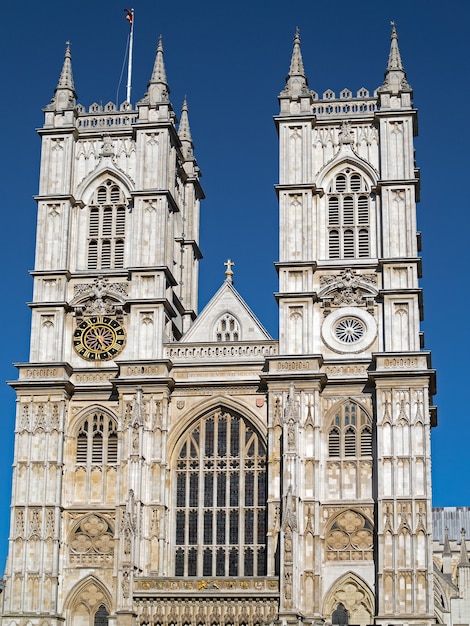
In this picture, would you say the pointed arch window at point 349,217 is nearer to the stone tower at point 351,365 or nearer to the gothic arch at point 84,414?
the stone tower at point 351,365

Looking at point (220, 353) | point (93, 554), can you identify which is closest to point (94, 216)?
point (220, 353)

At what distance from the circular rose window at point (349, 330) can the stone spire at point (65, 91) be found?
14.3 metres

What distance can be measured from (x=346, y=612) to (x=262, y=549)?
3763 millimetres

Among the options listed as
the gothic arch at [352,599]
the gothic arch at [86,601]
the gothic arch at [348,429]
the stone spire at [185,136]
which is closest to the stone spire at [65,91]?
the stone spire at [185,136]

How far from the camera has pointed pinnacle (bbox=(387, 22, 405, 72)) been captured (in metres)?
52.9

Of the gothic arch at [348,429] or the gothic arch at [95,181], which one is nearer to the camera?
the gothic arch at [348,429]

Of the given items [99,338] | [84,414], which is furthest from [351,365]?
[84,414]

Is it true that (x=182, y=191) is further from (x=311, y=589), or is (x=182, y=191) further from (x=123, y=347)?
(x=311, y=589)

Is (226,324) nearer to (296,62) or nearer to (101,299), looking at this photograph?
(101,299)

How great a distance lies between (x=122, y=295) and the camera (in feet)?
168

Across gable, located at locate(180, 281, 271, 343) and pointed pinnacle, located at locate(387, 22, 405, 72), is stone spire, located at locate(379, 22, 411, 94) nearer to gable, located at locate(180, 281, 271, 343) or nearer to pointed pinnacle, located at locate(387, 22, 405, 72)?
pointed pinnacle, located at locate(387, 22, 405, 72)

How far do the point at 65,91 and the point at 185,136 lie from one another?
23.2 ft

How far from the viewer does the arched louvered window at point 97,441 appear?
162 ft

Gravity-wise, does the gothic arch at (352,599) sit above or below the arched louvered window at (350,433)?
below
